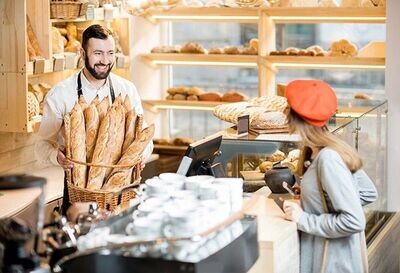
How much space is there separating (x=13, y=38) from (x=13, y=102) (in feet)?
1.24

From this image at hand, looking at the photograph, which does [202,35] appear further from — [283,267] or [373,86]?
[283,267]

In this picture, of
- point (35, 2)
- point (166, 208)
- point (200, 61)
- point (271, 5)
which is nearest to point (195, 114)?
point (200, 61)

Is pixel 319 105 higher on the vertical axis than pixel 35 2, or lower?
lower

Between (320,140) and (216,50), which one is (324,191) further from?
(216,50)

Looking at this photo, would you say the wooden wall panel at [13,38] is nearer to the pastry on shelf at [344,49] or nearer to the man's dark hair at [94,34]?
the man's dark hair at [94,34]

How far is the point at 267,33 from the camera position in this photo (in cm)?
663

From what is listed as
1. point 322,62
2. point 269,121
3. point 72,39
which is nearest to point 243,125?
point 269,121

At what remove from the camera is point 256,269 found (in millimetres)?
2938

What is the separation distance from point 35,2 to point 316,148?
278 cm

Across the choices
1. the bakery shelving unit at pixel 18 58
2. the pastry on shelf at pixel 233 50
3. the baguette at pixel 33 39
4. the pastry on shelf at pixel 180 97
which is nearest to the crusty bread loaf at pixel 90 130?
the bakery shelving unit at pixel 18 58

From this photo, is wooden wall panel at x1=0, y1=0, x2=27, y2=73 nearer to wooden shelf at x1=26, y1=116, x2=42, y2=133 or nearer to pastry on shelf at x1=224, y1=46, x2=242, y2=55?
A: wooden shelf at x1=26, y1=116, x2=42, y2=133

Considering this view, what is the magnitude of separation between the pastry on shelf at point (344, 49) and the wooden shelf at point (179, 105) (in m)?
0.98

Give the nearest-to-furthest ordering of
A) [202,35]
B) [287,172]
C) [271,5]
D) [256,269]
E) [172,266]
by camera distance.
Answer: [172,266]
[256,269]
[287,172]
[271,5]
[202,35]

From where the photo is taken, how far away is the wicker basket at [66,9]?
17.9 feet
